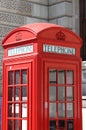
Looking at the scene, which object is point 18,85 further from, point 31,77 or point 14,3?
point 14,3

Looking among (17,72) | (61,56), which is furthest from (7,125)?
(61,56)

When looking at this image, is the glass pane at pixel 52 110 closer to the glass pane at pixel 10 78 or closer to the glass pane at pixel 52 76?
the glass pane at pixel 52 76

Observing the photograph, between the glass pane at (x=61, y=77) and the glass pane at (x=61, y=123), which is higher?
the glass pane at (x=61, y=77)

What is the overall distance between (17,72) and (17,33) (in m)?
0.55

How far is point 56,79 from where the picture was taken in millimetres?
5359

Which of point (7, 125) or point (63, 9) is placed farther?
point (63, 9)

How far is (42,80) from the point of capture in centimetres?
520

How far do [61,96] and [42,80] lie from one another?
16.2 inches

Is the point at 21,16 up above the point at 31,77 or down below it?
above

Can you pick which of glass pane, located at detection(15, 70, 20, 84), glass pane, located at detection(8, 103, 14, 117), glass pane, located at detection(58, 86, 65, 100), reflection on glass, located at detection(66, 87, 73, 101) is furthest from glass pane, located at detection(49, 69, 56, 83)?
glass pane, located at detection(8, 103, 14, 117)

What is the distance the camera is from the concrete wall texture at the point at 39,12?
37.4ft

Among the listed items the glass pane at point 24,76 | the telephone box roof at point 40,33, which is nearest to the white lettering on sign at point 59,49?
the telephone box roof at point 40,33

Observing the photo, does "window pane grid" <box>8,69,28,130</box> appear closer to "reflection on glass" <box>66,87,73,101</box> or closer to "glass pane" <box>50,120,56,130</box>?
"glass pane" <box>50,120,56,130</box>

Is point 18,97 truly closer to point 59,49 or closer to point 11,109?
point 11,109
